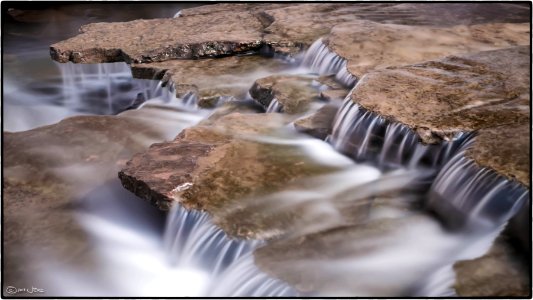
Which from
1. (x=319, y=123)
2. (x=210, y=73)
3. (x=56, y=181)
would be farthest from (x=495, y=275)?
(x=210, y=73)

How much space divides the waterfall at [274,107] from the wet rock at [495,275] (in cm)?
312

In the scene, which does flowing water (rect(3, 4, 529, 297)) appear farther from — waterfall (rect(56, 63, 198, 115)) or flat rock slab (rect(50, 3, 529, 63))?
flat rock slab (rect(50, 3, 529, 63))

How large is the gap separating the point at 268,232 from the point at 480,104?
2.16 meters

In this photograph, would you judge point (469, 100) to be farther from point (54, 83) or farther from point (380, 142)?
point (54, 83)

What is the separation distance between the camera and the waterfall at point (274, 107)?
5.82 m

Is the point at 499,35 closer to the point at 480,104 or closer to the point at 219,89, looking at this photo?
the point at 480,104

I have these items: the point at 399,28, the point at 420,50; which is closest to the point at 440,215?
the point at 420,50

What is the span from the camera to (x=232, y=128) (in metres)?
5.24

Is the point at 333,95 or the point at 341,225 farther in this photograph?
the point at 333,95

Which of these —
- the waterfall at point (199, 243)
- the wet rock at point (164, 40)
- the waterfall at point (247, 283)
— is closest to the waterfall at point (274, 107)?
the wet rock at point (164, 40)

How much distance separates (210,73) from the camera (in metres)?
7.22

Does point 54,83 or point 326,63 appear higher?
point 326,63

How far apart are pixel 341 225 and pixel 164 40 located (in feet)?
18.1
